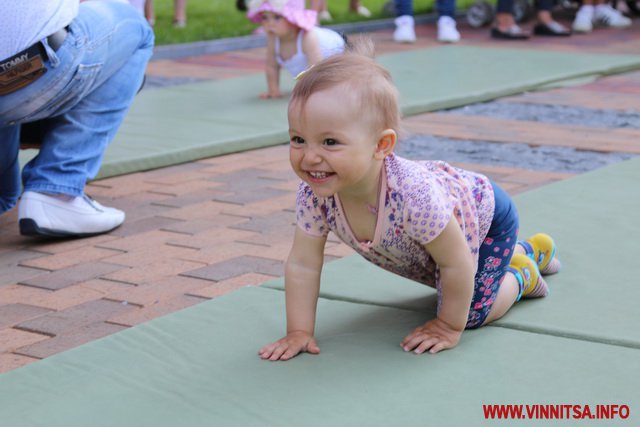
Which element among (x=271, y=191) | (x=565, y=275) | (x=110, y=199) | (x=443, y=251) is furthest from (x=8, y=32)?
(x=565, y=275)

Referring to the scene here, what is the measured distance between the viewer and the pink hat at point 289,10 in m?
5.98

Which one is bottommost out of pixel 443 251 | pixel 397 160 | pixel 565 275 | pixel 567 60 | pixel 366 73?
pixel 567 60

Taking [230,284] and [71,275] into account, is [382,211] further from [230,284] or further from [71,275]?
[71,275]

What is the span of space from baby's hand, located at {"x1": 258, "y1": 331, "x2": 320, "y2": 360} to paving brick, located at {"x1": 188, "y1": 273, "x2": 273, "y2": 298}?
20.7 inches

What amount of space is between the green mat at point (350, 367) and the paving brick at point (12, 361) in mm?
85

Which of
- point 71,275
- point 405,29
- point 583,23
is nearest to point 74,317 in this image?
point 71,275

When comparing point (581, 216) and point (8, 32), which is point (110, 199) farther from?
point (581, 216)

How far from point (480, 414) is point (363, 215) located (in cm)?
57

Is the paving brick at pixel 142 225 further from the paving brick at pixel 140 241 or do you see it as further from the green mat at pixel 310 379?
the green mat at pixel 310 379

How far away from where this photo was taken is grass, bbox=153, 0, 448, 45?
30.5ft

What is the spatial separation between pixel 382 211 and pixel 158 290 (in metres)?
0.90

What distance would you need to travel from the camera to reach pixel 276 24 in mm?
6035

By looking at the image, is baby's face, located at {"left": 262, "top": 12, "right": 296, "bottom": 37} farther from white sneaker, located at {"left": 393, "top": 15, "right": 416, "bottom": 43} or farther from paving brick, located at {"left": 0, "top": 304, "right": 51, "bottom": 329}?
paving brick, located at {"left": 0, "top": 304, "right": 51, "bottom": 329}

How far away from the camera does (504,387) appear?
2.22 m
